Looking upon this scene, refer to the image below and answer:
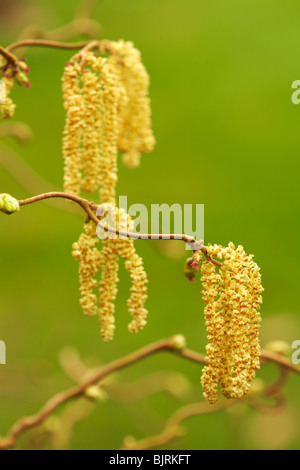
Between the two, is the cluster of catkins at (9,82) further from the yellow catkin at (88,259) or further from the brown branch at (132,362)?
the brown branch at (132,362)

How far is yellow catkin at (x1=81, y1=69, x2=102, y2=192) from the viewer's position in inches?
27.6

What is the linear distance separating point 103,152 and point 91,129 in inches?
1.2

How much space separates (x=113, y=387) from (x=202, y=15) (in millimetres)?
3930

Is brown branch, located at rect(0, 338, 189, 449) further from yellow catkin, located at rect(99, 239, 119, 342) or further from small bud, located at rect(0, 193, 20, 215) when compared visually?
small bud, located at rect(0, 193, 20, 215)

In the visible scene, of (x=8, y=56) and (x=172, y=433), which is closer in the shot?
(x=8, y=56)

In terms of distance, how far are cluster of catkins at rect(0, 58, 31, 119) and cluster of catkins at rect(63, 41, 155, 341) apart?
0.05 m

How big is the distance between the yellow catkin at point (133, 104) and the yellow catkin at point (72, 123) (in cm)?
11

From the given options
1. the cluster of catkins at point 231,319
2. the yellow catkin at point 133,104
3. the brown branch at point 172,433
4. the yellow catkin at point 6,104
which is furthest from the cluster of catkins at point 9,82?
the brown branch at point 172,433

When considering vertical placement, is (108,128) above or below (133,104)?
below

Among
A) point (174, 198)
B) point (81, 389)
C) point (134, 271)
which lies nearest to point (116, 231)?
point (134, 271)

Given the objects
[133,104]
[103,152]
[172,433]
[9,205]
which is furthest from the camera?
[172,433]

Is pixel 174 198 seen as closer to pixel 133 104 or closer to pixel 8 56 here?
pixel 133 104

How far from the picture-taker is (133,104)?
87 centimetres
